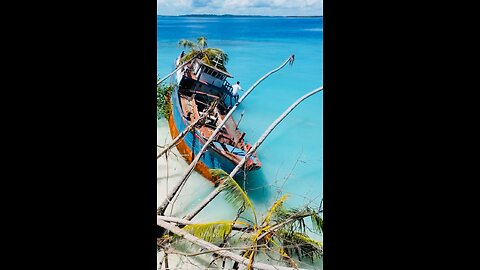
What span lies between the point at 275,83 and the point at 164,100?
1.76 ft

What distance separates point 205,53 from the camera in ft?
8.07

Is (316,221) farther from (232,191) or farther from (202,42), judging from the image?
(202,42)

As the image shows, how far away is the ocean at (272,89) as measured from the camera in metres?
2.36

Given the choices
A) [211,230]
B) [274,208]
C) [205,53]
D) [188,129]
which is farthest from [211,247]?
[205,53]

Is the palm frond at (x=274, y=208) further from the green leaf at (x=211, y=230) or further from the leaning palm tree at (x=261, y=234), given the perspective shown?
the green leaf at (x=211, y=230)

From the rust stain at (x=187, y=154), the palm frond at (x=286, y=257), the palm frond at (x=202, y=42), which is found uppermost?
the palm frond at (x=202, y=42)

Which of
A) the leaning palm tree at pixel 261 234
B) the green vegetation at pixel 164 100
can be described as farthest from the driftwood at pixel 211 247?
the green vegetation at pixel 164 100

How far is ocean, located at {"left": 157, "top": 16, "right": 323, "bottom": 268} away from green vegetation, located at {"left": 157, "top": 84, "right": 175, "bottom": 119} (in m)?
0.05

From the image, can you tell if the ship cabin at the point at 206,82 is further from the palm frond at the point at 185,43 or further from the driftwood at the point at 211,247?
the driftwood at the point at 211,247

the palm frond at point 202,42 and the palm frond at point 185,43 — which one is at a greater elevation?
the palm frond at point 202,42

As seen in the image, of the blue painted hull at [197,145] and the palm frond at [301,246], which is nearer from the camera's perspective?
the palm frond at [301,246]
